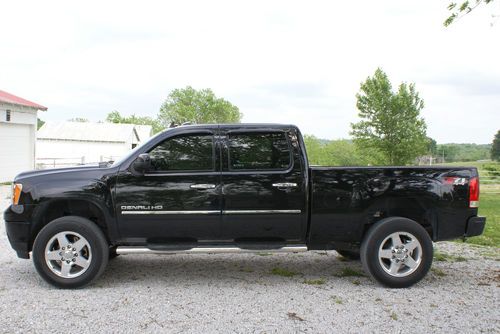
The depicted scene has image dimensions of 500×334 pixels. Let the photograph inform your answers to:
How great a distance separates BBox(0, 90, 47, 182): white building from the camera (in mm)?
20609

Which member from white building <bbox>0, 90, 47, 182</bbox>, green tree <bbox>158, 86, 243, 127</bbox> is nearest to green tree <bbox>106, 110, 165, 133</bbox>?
green tree <bbox>158, 86, 243, 127</bbox>

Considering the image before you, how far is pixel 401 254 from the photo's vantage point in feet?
16.5

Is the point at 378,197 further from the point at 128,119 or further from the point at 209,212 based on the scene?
the point at 128,119

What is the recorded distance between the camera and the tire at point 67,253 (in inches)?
191

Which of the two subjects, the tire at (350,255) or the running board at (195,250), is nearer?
the running board at (195,250)

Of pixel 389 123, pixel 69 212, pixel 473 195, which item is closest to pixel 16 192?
pixel 69 212

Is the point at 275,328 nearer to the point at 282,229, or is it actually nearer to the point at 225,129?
the point at 282,229

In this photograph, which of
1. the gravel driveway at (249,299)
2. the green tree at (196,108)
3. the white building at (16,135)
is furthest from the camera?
the green tree at (196,108)

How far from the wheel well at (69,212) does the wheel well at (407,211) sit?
3.12 m

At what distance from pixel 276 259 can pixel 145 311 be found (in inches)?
103

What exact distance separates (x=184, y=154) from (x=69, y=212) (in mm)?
1530

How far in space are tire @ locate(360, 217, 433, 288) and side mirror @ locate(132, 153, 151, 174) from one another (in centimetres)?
264

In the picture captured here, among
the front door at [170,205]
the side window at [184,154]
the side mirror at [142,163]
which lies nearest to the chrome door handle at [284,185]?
the front door at [170,205]

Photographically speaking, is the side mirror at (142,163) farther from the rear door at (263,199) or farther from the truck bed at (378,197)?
the truck bed at (378,197)
